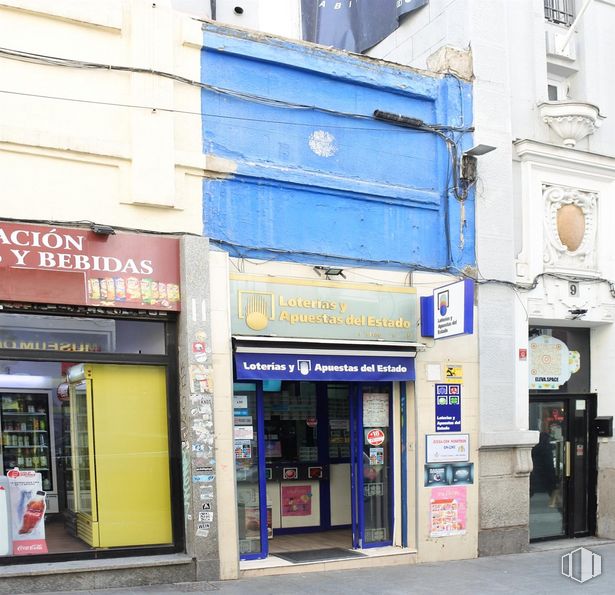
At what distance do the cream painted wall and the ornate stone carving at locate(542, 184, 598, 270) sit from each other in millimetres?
5602

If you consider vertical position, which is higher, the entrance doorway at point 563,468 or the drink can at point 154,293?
the drink can at point 154,293

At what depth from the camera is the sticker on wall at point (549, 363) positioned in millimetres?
12031

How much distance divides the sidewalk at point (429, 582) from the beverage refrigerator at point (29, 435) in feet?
4.30

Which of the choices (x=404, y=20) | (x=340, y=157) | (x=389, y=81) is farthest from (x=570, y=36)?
(x=340, y=157)

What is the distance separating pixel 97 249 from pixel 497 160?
19.7 feet

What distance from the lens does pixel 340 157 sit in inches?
403

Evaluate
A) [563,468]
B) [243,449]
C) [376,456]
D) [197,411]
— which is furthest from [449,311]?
[563,468]

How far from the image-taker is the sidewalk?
27.8ft

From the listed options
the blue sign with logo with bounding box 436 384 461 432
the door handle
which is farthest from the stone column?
the door handle

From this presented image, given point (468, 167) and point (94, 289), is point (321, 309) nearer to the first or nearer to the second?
point (94, 289)

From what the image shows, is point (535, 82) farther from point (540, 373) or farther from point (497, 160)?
point (540, 373)

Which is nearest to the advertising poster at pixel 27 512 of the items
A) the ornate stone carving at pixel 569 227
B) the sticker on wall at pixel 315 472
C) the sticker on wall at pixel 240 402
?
the sticker on wall at pixel 240 402

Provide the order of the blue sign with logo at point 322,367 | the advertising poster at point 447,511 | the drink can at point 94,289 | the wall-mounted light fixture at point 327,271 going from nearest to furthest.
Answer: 1. the drink can at point 94,289
2. the blue sign with logo at point 322,367
3. the wall-mounted light fixture at point 327,271
4. the advertising poster at point 447,511

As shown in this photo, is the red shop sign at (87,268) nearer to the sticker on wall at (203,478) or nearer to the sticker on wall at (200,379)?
the sticker on wall at (200,379)
